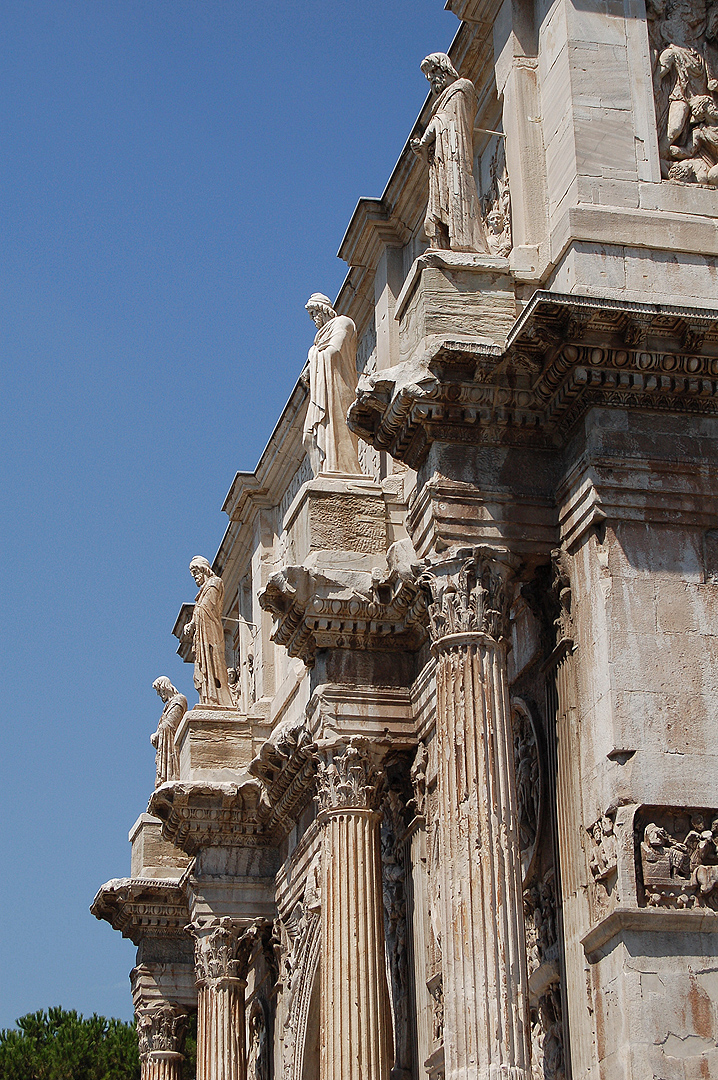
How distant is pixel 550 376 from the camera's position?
15906mm

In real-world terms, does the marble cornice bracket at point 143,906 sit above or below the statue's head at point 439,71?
below

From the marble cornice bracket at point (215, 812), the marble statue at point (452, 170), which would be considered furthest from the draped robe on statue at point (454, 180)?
the marble cornice bracket at point (215, 812)

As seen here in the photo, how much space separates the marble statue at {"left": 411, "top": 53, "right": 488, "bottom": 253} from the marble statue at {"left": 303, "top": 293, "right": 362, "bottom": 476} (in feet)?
12.8

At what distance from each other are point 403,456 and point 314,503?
2873mm

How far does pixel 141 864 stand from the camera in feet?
108

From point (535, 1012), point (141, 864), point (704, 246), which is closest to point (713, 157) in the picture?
point (704, 246)

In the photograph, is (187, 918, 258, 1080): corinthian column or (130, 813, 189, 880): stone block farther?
(130, 813, 189, 880): stone block

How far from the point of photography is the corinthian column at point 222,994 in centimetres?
2627

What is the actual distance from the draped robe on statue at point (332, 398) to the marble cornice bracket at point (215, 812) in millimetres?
6952

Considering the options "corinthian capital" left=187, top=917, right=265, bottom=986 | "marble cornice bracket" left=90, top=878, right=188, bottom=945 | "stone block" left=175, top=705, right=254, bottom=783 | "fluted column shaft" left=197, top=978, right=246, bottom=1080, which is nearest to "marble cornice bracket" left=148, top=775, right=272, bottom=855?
"stone block" left=175, top=705, right=254, bottom=783

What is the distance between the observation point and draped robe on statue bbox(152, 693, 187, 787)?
29.9 metres

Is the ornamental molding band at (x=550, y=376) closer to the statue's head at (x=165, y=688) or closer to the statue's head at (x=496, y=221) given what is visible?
the statue's head at (x=496, y=221)

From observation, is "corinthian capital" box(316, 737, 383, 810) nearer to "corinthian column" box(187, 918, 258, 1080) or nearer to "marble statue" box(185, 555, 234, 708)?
"corinthian column" box(187, 918, 258, 1080)

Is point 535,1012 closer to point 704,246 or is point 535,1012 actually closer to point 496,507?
point 496,507
